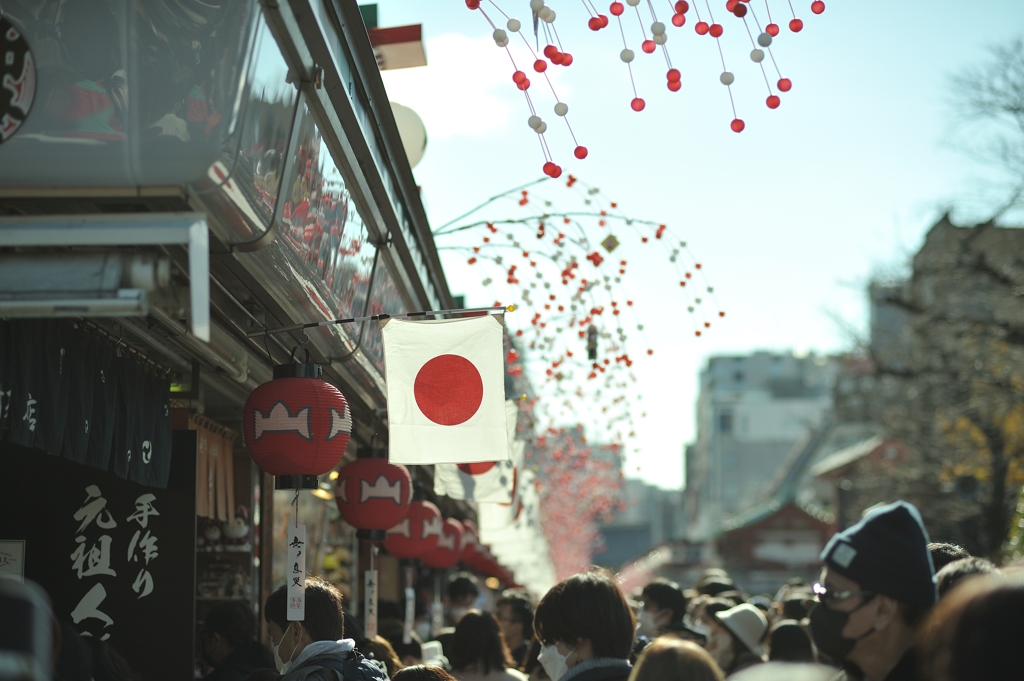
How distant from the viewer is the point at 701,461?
12825 cm

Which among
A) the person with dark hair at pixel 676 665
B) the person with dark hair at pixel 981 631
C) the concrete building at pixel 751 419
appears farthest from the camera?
the concrete building at pixel 751 419

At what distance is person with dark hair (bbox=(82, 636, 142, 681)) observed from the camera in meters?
5.09

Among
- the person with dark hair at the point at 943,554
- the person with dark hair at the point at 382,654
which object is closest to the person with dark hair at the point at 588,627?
the person with dark hair at the point at 943,554

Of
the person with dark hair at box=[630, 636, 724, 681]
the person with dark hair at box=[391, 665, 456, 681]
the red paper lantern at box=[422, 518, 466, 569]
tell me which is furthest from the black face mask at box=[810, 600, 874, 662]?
the red paper lantern at box=[422, 518, 466, 569]

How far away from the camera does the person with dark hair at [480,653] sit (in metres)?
6.23

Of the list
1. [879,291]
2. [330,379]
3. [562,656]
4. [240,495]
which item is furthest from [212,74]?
[879,291]

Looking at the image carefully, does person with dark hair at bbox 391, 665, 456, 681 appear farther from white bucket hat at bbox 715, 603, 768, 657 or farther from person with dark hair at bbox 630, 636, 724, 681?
white bucket hat at bbox 715, 603, 768, 657

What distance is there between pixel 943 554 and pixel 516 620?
4.42 meters

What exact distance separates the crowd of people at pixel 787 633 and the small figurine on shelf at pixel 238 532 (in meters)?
2.93

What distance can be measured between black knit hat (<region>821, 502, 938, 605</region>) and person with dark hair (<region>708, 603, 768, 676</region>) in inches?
159

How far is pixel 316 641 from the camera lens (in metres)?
5.06

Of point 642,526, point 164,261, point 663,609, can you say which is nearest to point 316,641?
point 164,261

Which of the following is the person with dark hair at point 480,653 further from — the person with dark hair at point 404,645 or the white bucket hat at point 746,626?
the person with dark hair at point 404,645

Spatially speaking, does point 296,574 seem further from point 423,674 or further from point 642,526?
point 642,526
